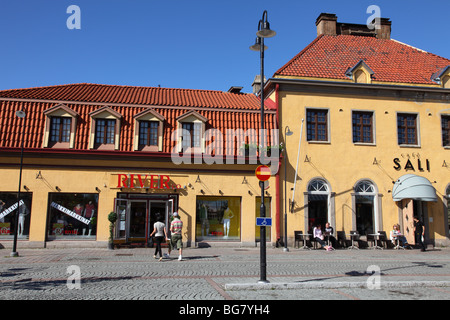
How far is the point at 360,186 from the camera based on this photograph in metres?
23.5

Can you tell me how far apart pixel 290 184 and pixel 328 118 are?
14.8 feet

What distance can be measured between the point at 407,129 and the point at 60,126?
19482 millimetres

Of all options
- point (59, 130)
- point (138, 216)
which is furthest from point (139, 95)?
point (138, 216)

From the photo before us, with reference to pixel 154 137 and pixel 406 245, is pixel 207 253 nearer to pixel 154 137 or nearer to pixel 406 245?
pixel 154 137

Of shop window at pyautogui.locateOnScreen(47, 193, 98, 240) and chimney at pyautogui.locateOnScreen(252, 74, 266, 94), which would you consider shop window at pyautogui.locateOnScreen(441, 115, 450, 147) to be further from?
shop window at pyautogui.locateOnScreen(47, 193, 98, 240)

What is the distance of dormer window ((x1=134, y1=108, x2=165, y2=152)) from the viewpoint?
21516 millimetres

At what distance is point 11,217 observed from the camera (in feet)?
66.2

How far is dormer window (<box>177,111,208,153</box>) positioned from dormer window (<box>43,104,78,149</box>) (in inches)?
213

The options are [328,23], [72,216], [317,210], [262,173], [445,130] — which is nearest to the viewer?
[262,173]

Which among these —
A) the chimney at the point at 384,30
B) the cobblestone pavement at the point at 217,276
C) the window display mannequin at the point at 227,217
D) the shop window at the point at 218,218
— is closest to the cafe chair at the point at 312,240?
the cobblestone pavement at the point at 217,276

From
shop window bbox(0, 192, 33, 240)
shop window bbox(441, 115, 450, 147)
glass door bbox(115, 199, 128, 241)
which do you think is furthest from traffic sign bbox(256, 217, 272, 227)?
shop window bbox(441, 115, 450, 147)

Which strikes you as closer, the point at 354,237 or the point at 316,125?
the point at 354,237

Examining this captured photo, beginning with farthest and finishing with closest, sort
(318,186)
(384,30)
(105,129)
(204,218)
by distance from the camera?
(384,30), (318,186), (204,218), (105,129)

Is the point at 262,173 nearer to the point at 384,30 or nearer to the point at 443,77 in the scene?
the point at 443,77
